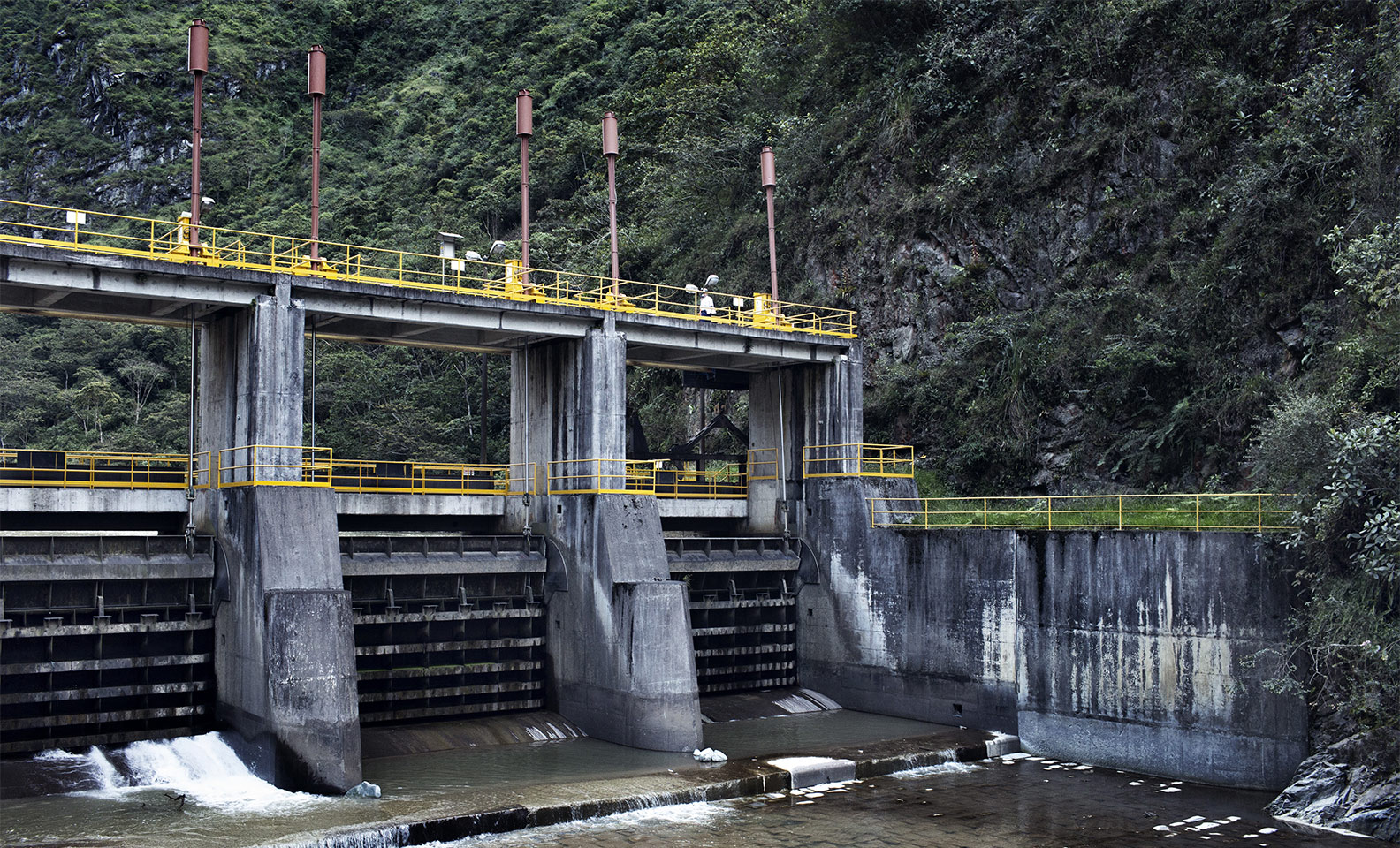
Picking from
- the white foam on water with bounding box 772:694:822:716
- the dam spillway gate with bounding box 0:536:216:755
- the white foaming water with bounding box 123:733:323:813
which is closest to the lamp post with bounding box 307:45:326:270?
the dam spillway gate with bounding box 0:536:216:755

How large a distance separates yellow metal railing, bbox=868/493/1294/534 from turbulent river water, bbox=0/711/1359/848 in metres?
5.77

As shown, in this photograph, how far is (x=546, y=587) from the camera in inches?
1238

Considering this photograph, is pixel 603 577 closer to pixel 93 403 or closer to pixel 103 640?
pixel 103 640

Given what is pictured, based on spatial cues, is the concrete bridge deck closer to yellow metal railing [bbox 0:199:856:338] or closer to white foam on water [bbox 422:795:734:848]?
yellow metal railing [bbox 0:199:856:338]

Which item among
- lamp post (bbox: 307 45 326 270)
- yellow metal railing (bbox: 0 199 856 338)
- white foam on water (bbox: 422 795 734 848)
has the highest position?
lamp post (bbox: 307 45 326 270)

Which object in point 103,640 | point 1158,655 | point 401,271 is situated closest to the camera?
point 103,640

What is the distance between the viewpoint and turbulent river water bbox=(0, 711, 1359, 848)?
68.0 feet

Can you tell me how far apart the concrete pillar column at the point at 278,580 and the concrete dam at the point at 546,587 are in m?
0.06

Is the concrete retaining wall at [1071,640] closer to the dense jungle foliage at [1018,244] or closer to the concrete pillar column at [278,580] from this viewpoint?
the dense jungle foliage at [1018,244]

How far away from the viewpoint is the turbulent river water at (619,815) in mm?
20734

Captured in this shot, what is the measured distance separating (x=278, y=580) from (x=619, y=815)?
28.7ft

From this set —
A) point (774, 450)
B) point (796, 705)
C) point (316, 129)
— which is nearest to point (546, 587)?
point (796, 705)

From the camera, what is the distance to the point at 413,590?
29.6m

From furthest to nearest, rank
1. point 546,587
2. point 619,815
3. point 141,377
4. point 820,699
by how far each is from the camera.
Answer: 1. point 141,377
2. point 820,699
3. point 546,587
4. point 619,815
